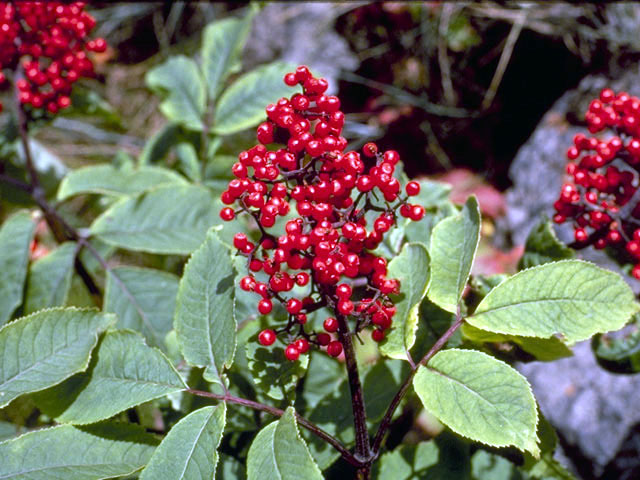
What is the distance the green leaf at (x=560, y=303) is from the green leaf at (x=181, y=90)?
1.59 metres

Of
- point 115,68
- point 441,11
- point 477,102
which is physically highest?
point 441,11

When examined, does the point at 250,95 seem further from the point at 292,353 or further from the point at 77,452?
the point at 77,452

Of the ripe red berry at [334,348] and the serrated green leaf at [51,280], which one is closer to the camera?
the ripe red berry at [334,348]

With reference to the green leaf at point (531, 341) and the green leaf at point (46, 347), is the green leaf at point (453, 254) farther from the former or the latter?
the green leaf at point (46, 347)

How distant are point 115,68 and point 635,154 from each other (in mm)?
5216

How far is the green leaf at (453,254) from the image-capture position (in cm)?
123

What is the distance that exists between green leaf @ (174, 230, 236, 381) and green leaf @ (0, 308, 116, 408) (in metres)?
0.18

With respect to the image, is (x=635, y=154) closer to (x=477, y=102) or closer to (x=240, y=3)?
(x=477, y=102)

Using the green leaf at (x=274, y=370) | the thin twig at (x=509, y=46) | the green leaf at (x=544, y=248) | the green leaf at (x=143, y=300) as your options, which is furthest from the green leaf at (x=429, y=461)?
the thin twig at (x=509, y=46)

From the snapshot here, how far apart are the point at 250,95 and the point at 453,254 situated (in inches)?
52.4

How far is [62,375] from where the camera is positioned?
120 centimetres

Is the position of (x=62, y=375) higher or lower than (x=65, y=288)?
higher

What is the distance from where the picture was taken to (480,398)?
105 centimetres

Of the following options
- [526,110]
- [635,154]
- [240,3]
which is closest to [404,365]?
[635,154]
